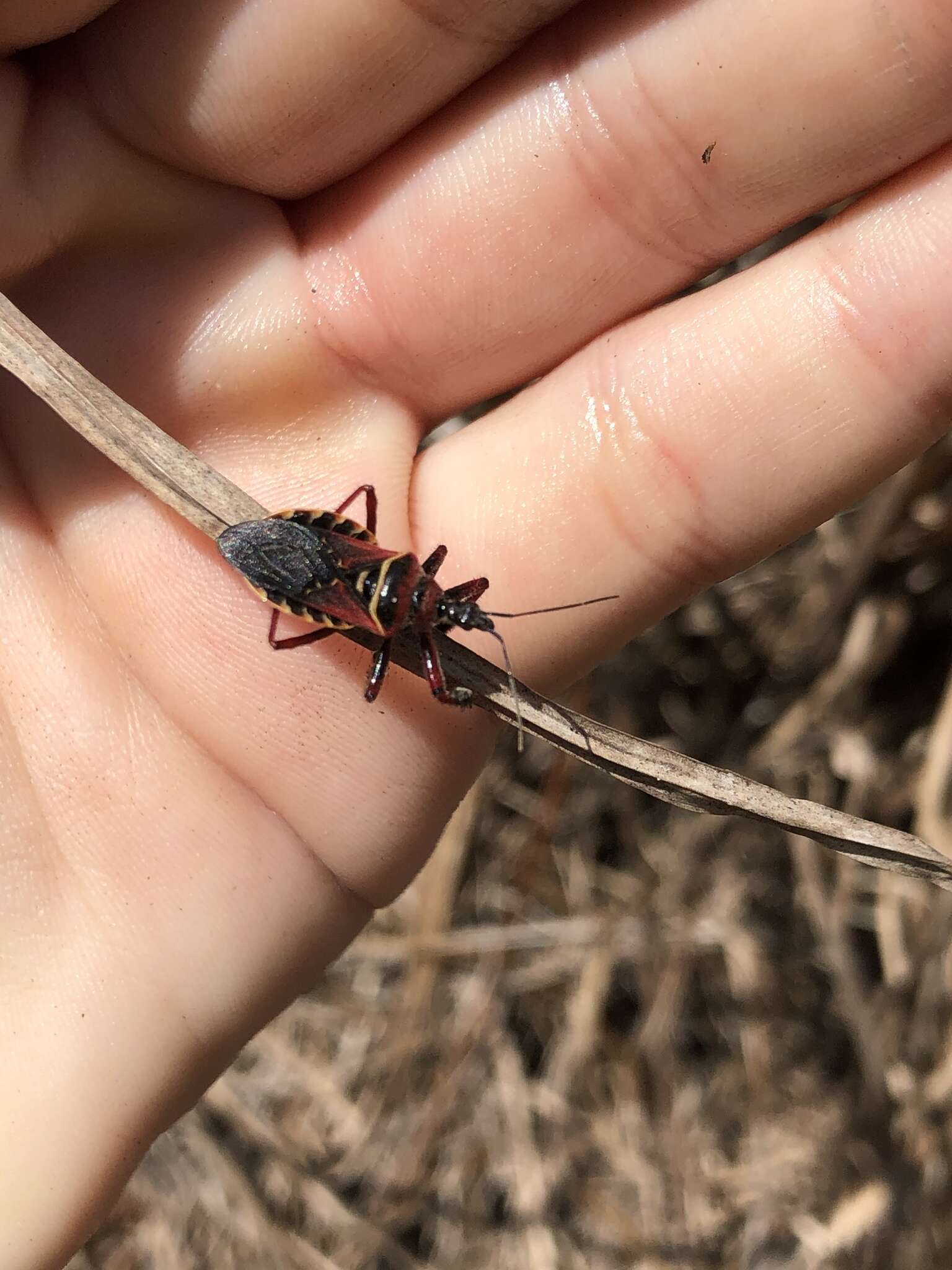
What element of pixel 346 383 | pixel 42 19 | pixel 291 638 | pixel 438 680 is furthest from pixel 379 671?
pixel 42 19

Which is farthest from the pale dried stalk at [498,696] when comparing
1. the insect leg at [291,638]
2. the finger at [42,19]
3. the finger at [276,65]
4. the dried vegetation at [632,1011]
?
the dried vegetation at [632,1011]

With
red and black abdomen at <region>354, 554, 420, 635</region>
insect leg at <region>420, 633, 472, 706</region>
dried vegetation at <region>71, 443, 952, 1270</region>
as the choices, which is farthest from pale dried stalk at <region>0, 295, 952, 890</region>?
dried vegetation at <region>71, 443, 952, 1270</region>

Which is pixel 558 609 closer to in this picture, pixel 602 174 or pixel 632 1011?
pixel 602 174

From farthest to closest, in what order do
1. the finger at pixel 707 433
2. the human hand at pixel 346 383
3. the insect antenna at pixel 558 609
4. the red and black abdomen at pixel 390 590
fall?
the insect antenna at pixel 558 609 < the red and black abdomen at pixel 390 590 < the finger at pixel 707 433 < the human hand at pixel 346 383

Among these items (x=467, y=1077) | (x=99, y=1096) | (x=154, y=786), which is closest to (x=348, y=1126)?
(x=467, y=1077)

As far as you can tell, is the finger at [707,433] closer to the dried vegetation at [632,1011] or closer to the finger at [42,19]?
the dried vegetation at [632,1011]

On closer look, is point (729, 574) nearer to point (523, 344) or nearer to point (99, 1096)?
point (523, 344)

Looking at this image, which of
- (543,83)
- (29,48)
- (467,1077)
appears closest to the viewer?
(29,48)
